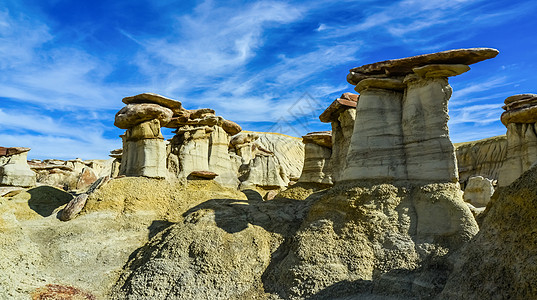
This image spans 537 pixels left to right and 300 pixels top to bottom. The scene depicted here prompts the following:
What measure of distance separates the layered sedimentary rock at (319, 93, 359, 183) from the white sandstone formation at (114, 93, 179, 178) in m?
4.99

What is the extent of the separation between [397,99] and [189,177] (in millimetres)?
7186

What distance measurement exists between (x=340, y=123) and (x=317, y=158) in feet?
6.86

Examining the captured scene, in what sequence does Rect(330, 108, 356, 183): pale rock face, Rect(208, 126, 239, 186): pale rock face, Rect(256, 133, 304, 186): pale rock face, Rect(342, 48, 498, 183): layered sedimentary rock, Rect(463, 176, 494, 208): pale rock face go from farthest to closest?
Rect(256, 133, 304, 186): pale rock face
Rect(463, 176, 494, 208): pale rock face
Rect(208, 126, 239, 186): pale rock face
Rect(330, 108, 356, 183): pale rock face
Rect(342, 48, 498, 183): layered sedimentary rock

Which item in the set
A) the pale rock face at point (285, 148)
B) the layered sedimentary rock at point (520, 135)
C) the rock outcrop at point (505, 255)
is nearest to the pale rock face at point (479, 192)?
the layered sedimentary rock at point (520, 135)

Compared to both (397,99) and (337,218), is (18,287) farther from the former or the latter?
(397,99)

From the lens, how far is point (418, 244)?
23.1 feet

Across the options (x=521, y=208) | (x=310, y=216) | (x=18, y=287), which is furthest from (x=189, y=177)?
(x=521, y=208)

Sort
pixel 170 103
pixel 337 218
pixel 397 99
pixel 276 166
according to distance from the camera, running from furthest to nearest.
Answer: pixel 276 166, pixel 170 103, pixel 397 99, pixel 337 218

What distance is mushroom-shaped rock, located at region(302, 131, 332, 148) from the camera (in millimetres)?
15320

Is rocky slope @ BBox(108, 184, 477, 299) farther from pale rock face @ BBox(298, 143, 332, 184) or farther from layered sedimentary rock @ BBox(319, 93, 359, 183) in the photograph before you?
pale rock face @ BBox(298, 143, 332, 184)

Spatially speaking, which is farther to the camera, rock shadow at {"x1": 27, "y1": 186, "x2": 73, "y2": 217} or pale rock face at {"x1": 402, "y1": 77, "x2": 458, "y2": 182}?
rock shadow at {"x1": 27, "y1": 186, "x2": 73, "y2": 217}

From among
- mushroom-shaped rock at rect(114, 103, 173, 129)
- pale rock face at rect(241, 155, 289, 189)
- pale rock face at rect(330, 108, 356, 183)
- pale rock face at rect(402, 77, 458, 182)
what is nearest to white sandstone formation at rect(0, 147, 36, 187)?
mushroom-shaped rock at rect(114, 103, 173, 129)

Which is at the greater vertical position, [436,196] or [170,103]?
[170,103]

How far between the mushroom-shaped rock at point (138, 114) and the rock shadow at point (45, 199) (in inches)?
101
